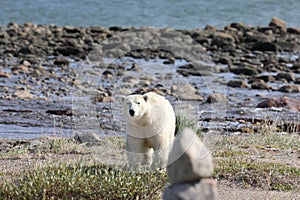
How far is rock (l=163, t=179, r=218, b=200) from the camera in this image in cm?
696

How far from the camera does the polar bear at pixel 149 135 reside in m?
8.96

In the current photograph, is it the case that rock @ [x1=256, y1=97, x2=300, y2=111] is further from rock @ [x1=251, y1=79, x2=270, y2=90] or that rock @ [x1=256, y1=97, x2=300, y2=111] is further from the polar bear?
the polar bear

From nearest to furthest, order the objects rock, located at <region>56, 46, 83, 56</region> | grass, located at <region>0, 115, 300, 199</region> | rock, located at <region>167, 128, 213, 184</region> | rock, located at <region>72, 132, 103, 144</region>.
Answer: rock, located at <region>167, 128, 213, 184</region> → grass, located at <region>0, 115, 300, 199</region> → rock, located at <region>72, 132, 103, 144</region> → rock, located at <region>56, 46, 83, 56</region>

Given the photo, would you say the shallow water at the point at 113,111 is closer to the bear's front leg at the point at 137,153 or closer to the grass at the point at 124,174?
the grass at the point at 124,174

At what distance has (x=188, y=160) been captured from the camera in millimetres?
6918

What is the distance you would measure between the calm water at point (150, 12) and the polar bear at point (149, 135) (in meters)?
36.9

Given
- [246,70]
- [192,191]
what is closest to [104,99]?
[246,70]

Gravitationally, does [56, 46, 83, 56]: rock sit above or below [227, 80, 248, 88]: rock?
below

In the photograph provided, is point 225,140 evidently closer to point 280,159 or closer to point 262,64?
point 280,159

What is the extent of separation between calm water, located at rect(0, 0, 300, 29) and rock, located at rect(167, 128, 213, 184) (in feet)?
128

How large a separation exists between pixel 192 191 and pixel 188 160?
305mm

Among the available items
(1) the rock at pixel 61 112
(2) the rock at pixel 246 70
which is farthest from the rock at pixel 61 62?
(1) the rock at pixel 61 112

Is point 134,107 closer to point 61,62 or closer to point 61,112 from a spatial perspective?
point 61,112

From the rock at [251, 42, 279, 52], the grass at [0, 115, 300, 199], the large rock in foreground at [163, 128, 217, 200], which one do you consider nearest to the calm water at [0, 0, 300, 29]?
the rock at [251, 42, 279, 52]
